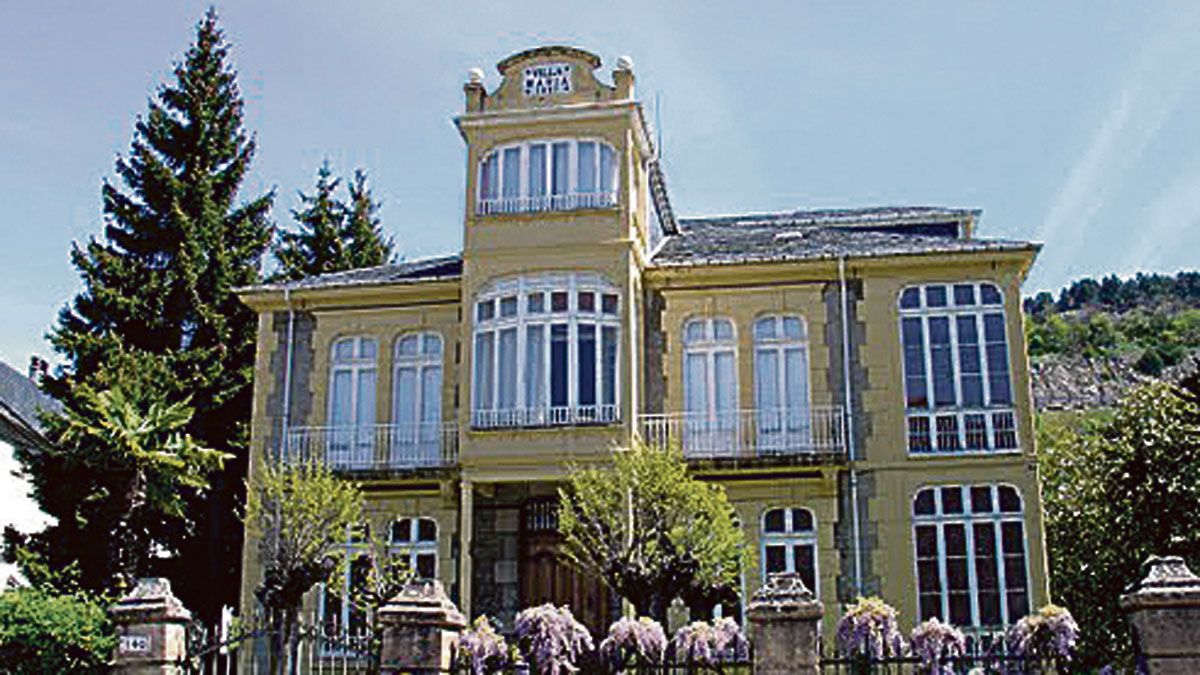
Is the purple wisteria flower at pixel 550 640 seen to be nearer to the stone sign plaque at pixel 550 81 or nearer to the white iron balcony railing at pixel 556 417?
the white iron balcony railing at pixel 556 417

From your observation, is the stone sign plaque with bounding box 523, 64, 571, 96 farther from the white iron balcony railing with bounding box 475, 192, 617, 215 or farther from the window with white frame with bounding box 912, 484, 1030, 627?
the window with white frame with bounding box 912, 484, 1030, 627

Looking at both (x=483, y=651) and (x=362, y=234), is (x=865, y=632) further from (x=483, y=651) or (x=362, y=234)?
(x=362, y=234)

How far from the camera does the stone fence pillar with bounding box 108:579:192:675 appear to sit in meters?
14.2

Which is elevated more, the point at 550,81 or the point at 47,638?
the point at 550,81

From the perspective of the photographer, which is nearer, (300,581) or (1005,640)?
(1005,640)

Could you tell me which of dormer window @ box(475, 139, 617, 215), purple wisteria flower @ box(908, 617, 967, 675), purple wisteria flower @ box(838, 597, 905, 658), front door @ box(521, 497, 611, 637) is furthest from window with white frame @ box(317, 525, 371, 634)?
purple wisteria flower @ box(908, 617, 967, 675)

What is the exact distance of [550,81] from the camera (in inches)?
973

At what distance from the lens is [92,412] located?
25.6 m

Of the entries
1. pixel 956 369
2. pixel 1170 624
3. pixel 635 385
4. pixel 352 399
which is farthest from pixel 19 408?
pixel 1170 624

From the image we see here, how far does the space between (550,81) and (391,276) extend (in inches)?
194

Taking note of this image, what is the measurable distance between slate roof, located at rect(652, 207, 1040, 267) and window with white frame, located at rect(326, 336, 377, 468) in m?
5.81

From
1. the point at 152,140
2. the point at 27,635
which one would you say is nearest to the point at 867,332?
the point at 27,635

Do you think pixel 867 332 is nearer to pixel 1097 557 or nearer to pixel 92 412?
pixel 1097 557

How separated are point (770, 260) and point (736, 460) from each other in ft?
12.4
